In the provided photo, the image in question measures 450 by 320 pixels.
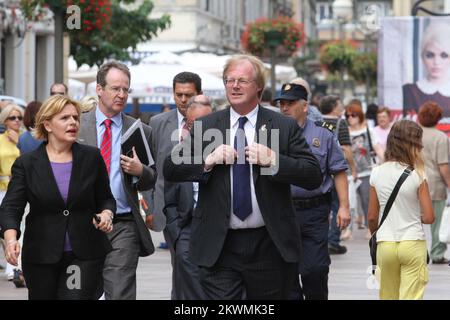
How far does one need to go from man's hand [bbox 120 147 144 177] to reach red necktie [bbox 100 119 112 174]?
187 millimetres

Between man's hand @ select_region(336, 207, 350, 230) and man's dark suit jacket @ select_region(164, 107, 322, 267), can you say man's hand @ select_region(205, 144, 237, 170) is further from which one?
man's hand @ select_region(336, 207, 350, 230)

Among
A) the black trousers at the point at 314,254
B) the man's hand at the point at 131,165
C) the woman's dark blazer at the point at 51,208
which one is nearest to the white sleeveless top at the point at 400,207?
the black trousers at the point at 314,254

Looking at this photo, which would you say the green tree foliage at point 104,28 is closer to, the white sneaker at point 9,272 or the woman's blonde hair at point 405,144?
the white sneaker at point 9,272

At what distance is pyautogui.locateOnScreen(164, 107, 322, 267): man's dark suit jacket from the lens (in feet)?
24.7

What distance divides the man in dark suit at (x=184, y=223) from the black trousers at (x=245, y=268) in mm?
2062

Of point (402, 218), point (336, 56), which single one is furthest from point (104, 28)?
point (336, 56)

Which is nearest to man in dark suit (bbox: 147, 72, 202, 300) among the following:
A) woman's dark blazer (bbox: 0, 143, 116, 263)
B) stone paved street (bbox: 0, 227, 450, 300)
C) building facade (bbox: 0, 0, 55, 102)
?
stone paved street (bbox: 0, 227, 450, 300)

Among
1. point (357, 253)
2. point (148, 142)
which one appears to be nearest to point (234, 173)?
point (148, 142)

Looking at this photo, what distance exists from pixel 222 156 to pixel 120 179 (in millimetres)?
1865

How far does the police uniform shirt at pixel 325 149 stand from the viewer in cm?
1046

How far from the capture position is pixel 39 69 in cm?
3491

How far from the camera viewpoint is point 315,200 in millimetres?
10328

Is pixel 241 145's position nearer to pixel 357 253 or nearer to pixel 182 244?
pixel 182 244
